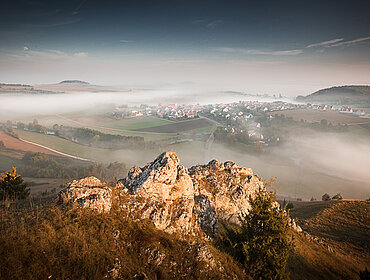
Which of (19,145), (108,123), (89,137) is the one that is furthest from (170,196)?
(108,123)

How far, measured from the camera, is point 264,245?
27.1 ft

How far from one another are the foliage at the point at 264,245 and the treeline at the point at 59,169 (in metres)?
40.1

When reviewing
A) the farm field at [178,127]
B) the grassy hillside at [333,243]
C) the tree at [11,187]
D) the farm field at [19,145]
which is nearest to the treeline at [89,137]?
the farm field at [19,145]

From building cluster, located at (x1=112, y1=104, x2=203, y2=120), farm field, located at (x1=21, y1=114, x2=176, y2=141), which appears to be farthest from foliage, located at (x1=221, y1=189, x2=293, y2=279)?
building cluster, located at (x1=112, y1=104, x2=203, y2=120)

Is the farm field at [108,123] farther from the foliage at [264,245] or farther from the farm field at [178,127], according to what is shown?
the foliage at [264,245]

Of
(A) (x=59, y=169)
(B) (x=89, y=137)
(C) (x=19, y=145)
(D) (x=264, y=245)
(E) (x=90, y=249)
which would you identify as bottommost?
(A) (x=59, y=169)

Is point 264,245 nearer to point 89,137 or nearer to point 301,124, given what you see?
point 89,137

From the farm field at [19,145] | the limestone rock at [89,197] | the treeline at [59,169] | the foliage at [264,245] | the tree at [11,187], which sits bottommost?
the treeline at [59,169]

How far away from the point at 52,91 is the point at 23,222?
598ft

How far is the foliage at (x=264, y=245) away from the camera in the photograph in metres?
8.18

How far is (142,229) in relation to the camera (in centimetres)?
793

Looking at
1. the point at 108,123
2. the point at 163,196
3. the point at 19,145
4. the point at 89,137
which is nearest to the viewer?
the point at 163,196

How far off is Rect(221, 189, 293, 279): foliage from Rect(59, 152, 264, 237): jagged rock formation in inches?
55.9

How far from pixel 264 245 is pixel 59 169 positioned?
2230 inches
